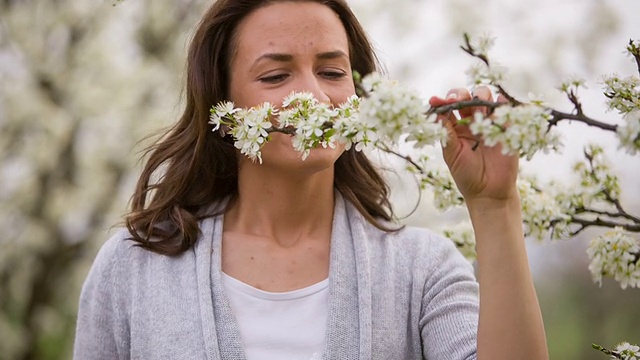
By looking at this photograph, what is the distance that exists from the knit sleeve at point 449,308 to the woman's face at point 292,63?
362 mm

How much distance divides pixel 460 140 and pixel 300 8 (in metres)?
0.65

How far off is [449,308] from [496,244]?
0.44 meters

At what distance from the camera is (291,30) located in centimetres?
183

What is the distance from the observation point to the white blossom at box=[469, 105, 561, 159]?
1.01 metres

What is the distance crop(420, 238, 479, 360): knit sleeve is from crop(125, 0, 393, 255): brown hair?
7.2 inches

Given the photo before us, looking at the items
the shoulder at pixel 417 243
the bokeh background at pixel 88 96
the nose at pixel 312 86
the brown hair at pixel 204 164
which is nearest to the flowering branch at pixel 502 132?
the nose at pixel 312 86

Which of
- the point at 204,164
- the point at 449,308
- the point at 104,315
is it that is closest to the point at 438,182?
the point at 449,308

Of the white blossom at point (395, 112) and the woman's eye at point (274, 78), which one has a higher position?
the woman's eye at point (274, 78)

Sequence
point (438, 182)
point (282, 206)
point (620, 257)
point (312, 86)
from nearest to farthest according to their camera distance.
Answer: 1. point (620, 257)
2. point (438, 182)
3. point (312, 86)
4. point (282, 206)

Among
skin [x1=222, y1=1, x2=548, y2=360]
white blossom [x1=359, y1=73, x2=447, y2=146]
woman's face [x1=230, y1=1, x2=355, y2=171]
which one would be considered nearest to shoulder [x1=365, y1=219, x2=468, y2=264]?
skin [x1=222, y1=1, x2=548, y2=360]

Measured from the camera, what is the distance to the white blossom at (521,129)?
1008 millimetres

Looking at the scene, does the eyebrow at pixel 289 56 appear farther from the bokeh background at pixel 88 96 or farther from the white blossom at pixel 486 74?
the bokeh background at pixel 88 96

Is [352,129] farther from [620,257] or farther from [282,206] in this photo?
[282,206]

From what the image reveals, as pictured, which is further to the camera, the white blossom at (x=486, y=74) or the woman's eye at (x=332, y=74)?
the woman's eye at (x=332, y=74)
